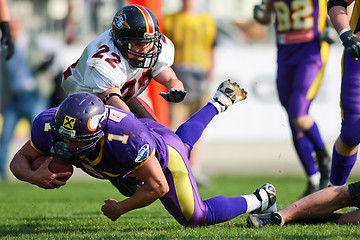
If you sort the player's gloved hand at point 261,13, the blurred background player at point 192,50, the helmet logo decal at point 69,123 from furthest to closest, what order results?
the blurred background player at point 192,50
the player's gloved hand at point 261,13
the helmet logo decal at point 69,123

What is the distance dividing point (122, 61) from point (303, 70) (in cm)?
215

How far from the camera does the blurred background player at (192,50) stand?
890cm

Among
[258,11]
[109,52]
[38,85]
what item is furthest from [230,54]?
[109,52]

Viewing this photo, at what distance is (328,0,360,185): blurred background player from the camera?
431cm

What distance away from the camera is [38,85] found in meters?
10.2

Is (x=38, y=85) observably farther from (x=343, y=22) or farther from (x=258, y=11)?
(x=343, y=22)

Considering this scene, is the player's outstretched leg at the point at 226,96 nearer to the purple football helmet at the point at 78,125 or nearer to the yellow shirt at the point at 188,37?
the purple football helmet at the point at 78,125

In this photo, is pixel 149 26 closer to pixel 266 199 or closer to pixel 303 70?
pixel 266 199

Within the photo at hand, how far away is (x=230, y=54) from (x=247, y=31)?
3.29 ft

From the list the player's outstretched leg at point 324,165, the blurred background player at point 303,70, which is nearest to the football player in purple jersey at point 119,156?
the player's outstretched leg at point 324,165

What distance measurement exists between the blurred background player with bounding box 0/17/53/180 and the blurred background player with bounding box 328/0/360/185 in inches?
236

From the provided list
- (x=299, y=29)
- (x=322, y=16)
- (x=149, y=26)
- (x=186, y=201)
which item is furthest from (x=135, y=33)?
(x=322, y=16)

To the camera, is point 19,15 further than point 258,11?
Yes

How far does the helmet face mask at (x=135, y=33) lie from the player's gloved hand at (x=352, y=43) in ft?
4.36
